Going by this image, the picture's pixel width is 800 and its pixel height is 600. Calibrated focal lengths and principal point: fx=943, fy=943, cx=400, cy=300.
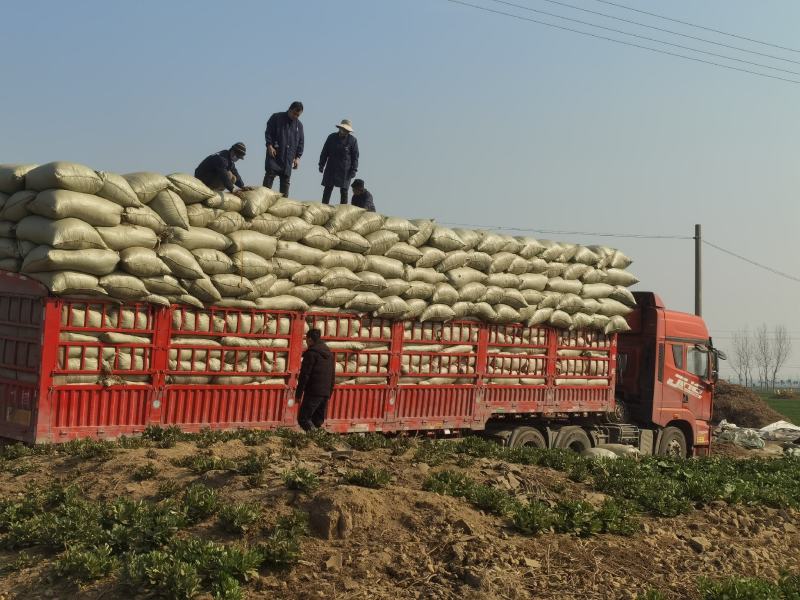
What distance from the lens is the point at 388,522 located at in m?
7.42

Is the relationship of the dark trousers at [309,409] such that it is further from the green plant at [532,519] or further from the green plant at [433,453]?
the green plant at [532,519]

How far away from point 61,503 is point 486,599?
3.93 meters

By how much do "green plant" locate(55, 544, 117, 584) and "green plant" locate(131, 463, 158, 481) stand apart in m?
1.88

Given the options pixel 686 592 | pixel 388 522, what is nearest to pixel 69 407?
pixel 388 522

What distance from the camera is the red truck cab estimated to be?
17797mm

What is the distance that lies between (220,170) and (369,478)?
5.65 m

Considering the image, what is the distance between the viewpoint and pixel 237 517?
7.15 meters

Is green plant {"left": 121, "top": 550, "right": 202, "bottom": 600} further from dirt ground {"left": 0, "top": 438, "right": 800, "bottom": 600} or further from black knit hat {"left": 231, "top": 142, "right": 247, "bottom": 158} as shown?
black knit hat {"left": 231, "top": 142, "right": 247, "bottom": 158}

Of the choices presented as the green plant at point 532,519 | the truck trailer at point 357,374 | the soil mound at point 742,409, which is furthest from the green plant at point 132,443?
the soil mound at point 742,409

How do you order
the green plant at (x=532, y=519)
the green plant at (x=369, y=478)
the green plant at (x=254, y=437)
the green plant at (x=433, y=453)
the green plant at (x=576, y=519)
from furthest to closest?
the green plant at (x=254, y=437) → the green plant at (x=433, y=453) → the green plant at (x=369, y=478) → the green plant at (x=576, y=519) → the green plant at (x=532, y=519)

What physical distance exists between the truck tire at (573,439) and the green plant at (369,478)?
8874 millimetres

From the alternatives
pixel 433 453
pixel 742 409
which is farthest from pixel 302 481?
pixel 742 409

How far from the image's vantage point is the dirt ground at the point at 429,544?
658 cm

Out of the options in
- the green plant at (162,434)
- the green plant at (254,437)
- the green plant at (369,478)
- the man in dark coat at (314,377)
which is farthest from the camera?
the man in dark coat at (314,377)
